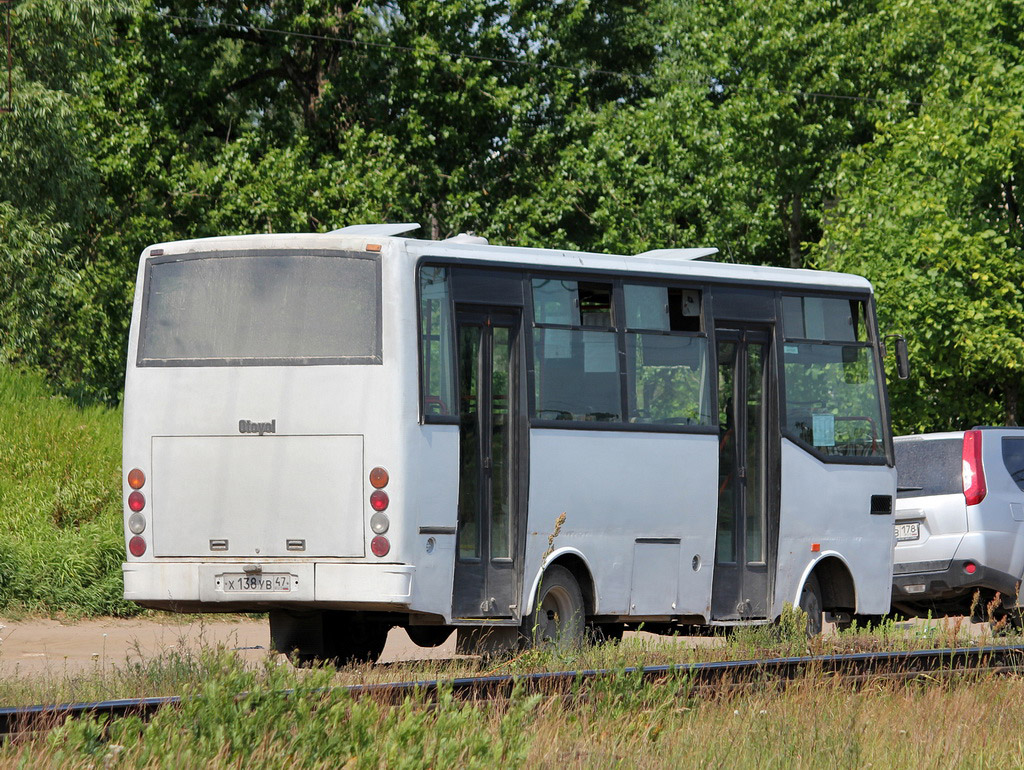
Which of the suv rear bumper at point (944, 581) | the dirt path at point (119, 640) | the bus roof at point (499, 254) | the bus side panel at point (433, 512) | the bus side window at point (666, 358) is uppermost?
the bus roof at point (499, 254)

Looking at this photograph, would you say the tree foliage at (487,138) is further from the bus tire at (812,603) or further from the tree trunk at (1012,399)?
the bus tire at (812,603)

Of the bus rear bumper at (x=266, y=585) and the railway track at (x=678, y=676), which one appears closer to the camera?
the railway track at (x=678, y=676)

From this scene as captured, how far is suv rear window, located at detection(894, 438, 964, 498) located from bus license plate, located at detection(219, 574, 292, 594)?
7.05 m

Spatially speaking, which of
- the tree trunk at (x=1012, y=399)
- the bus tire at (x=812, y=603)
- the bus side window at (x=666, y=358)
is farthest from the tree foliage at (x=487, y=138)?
the bus side window at (x=666, y=358)

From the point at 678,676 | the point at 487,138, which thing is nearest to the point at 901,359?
the point at 678,676

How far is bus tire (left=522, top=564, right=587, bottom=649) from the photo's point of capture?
11867 millimetres

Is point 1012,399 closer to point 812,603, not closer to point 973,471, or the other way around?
point 973,471

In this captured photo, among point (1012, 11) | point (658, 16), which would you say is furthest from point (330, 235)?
point (658, 16)

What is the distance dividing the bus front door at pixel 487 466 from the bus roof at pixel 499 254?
0.46 meters

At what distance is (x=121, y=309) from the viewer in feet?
98.5

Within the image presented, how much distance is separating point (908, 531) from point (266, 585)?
7.00 m

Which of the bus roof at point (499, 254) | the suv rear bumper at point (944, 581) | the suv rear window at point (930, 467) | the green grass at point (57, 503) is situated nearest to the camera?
the bus roof at point (499, 254)

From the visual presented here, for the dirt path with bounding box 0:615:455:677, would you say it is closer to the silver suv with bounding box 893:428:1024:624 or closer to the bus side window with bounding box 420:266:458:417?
the bus side window with bounding box 420:266:458:417

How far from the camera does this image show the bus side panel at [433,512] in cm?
1089
